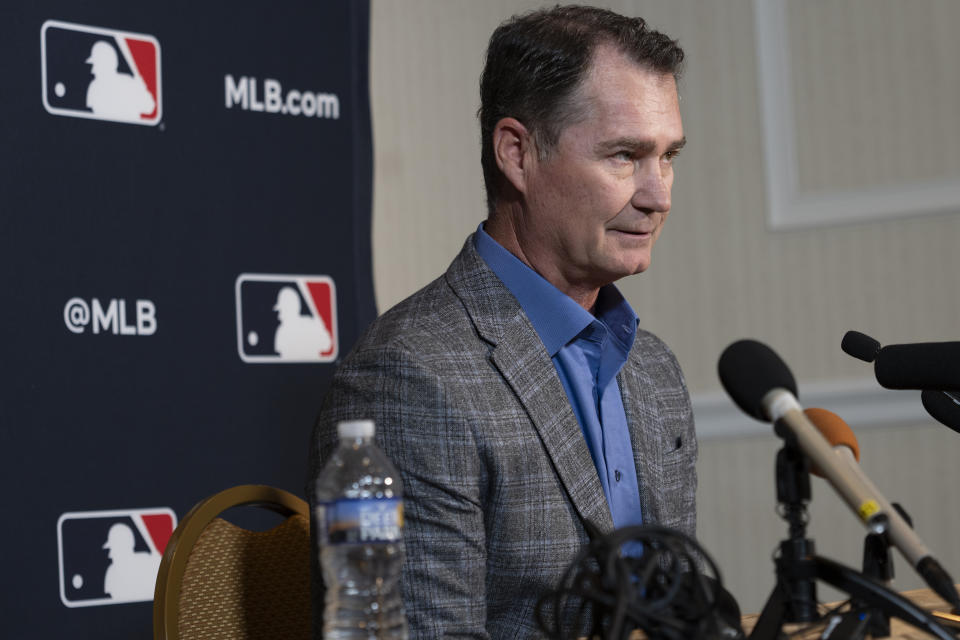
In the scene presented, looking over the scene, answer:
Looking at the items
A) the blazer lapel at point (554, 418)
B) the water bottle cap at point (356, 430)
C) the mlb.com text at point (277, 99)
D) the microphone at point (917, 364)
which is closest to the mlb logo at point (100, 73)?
the mlb.com text at point (277, 99)

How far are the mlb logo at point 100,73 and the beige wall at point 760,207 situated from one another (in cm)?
98

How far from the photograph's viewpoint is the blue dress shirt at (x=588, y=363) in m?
1.67

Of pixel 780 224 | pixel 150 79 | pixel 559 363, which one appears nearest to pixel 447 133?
pixel 780 224

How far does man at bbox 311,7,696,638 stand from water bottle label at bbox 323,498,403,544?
1.70ft

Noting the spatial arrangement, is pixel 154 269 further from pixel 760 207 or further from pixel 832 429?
pixel 760 207

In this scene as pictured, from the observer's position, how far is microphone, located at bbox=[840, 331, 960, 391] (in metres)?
1.15

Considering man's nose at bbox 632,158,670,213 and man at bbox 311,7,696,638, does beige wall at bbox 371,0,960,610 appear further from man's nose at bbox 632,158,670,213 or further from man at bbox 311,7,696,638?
man's nose at bbox 632,158,670,213

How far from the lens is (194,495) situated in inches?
85.0

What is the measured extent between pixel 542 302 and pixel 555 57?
377 mm

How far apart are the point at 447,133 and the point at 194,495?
1.43 metres

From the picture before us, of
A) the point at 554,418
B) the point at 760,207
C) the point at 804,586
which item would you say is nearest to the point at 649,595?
the point at 804,586

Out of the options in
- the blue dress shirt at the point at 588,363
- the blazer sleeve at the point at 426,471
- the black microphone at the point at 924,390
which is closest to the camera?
the black microphone at the point at 924,390

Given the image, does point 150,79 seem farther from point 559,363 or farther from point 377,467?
point 377,467

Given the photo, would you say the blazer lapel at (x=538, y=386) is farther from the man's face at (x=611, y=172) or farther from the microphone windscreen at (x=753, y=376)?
the microphone windscreen at (x=753, y=376)
